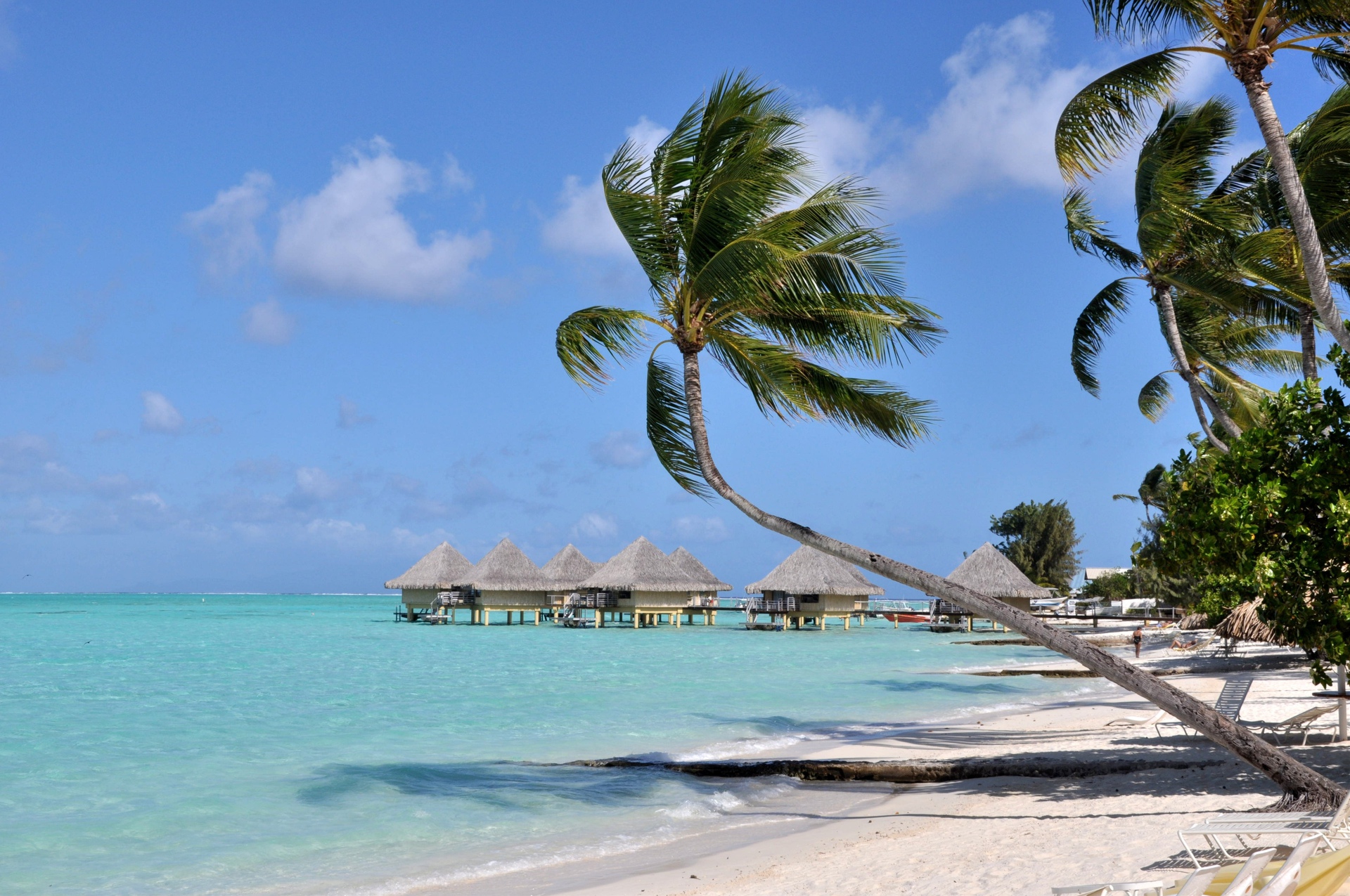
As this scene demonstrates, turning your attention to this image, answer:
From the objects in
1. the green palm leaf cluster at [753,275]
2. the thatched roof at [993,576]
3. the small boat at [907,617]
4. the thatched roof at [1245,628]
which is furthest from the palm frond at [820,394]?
the small boat at [907,617]

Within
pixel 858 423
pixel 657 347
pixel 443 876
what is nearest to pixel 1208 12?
pixel 858 423

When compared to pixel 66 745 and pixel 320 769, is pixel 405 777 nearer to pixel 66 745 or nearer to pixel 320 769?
pixel 320 769

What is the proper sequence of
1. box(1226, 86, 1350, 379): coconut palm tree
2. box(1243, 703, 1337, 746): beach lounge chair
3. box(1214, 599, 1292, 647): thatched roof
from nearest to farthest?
box(1226, 86, 1350, 379): coconut palm tree, box(1243, 703, 1337, 746): beach lounge chair, box(1214, 599, 1292, 647): thatched roof

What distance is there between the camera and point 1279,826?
4578 mm

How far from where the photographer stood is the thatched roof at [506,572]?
141ft

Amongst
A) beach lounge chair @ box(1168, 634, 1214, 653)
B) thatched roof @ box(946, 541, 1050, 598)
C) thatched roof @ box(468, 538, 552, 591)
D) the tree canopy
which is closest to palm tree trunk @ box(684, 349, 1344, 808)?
beach lounge chair @ box(1168, 634, 1214, 653)

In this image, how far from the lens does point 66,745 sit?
41.3 feet

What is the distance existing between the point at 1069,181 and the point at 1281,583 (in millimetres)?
3786

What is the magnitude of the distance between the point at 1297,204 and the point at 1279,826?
157 inches

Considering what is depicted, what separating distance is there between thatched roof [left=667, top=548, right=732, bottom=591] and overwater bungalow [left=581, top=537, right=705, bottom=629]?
565 mm

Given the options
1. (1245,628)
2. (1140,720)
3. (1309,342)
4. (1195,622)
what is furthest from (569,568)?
(1309,342)

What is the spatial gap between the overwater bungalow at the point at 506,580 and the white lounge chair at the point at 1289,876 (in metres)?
40.7

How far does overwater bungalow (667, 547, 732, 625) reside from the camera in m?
44.3

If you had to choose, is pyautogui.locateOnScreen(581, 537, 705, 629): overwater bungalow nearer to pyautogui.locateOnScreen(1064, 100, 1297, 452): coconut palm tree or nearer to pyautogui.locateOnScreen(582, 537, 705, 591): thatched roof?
pyautogui.locateOnScreen(582, 537, 705, 591): thatched roof
